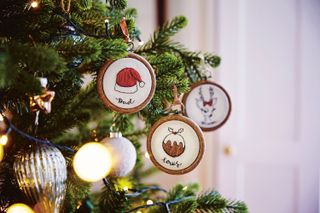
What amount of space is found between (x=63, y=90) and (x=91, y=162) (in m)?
0.15

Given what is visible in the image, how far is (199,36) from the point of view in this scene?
189cm

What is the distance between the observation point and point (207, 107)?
79cm

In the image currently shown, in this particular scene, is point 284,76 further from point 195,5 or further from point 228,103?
point 228,103

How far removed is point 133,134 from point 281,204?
1283mm

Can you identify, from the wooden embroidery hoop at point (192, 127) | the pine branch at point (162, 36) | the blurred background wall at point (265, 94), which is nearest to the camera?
the wooden embroidery hoop at point (192, 127)

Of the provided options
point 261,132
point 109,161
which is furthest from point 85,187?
point 261,132

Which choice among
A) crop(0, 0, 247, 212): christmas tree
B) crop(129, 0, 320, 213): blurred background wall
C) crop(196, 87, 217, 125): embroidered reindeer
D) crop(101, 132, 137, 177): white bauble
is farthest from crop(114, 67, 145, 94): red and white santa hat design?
crop(129, 0, 320, 213): blurred background wall

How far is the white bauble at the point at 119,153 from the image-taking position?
622 mm

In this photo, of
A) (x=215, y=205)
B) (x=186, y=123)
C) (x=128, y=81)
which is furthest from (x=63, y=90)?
(x=215, y=205)

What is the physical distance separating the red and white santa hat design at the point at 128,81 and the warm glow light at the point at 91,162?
0.12 meters

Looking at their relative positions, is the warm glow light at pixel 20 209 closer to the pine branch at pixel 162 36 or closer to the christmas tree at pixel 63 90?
the christmas tree at pixel 63 90

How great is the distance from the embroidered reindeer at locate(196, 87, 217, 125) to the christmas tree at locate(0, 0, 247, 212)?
0.06 m

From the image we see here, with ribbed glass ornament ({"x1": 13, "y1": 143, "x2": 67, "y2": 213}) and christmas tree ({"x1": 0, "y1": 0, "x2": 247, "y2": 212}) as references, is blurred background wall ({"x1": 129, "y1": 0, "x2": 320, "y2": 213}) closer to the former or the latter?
christmas tree ({"x1": 0, "y1": 0, "x2": 247, "y2": 212})

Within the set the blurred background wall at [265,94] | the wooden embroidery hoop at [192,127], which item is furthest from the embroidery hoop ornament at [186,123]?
the blurred background wall at [265,94]
